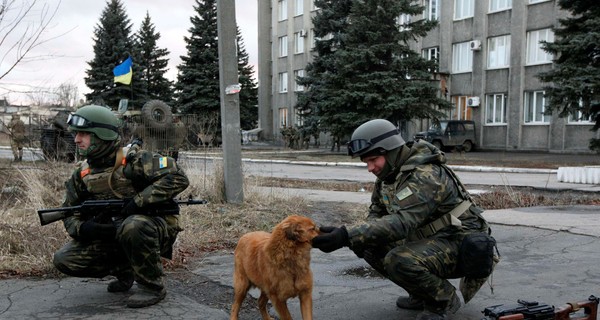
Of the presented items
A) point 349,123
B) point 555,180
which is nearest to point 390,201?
point 555,180

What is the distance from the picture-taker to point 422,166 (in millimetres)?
3662

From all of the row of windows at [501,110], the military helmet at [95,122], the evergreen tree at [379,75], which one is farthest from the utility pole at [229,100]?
the row of windows at [501,110]

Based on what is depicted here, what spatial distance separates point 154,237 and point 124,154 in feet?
2.36

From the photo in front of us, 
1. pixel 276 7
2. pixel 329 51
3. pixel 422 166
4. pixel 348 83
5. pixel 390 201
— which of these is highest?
pixel 276 7

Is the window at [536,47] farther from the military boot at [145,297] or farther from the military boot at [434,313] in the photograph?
the military boot at [145,297]

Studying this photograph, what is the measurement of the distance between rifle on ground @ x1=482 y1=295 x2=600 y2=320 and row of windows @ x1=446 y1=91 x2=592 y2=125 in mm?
26578

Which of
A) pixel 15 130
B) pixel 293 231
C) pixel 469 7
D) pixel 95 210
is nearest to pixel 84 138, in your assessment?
pixel 95 210

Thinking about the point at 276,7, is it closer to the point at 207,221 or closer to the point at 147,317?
the point at 207,221

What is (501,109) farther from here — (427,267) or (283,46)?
(427,267)

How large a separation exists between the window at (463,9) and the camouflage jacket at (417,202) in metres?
32.0

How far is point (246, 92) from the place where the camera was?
47000 mm

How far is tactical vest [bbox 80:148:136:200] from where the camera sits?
4422 mm

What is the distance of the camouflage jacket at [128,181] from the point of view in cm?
433

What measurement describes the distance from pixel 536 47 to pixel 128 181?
2978 centimetres
